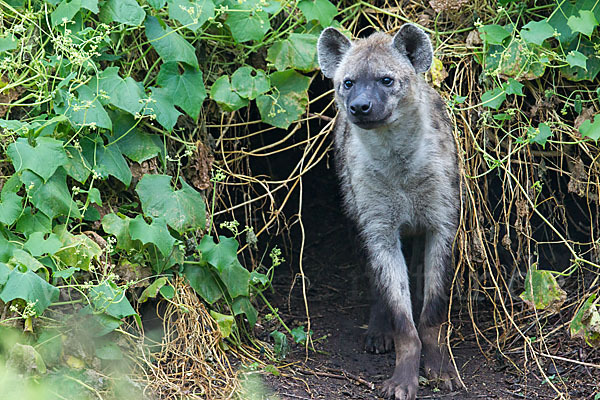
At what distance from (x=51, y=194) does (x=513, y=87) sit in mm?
2576

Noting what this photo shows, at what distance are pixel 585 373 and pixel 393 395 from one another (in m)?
1.09

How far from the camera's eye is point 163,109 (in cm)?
411

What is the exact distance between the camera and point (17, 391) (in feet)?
10.1

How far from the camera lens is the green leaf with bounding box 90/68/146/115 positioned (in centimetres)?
397

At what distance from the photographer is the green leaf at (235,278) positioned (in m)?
4.25

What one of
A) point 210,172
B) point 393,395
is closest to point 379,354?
point 393,395

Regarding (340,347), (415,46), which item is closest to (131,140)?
(415,46)

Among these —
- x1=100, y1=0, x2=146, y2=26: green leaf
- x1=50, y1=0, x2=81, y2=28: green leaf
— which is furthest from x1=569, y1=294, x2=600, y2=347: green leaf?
x1=50, y1=0, x2=81, y2=28: green leaf

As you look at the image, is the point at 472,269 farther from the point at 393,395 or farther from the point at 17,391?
the point at 17,391

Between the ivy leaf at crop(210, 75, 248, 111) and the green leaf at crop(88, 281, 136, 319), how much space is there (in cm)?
136

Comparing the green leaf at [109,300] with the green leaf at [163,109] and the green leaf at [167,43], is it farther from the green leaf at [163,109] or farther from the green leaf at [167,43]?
the green leaf at [167,43]

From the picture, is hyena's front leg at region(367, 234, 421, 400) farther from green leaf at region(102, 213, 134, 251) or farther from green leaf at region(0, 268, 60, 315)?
green leaf at region(0, 268, 60, 315)

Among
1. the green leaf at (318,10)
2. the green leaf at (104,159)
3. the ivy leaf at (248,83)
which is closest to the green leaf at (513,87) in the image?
the green leaf at (318,10)

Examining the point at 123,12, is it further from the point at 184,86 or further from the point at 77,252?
the point at 77,252
